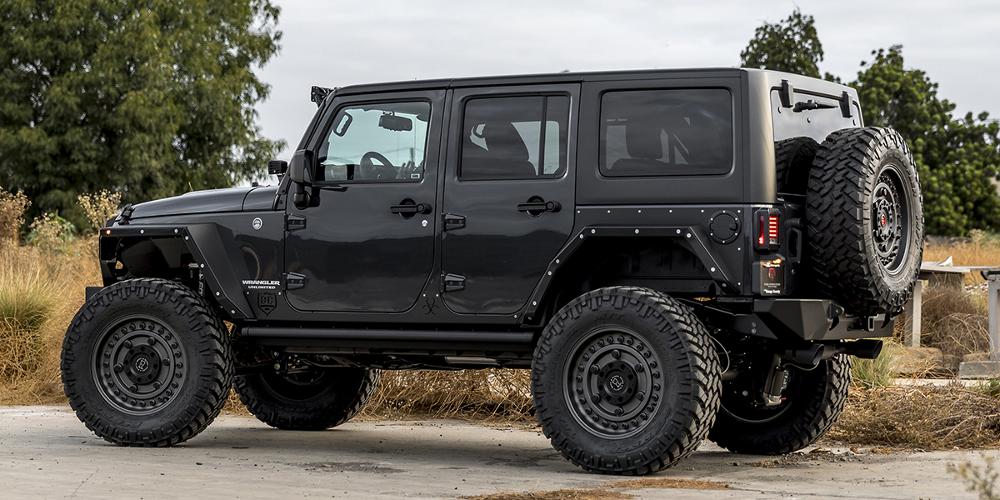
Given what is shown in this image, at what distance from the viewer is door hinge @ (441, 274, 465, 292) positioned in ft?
28.4

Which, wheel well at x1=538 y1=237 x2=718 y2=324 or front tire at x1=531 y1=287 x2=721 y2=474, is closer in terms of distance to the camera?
front tire at x1=531 y1=287 x2=721 y2=474

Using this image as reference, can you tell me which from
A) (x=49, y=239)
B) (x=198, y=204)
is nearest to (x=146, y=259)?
(x=198, y=204)

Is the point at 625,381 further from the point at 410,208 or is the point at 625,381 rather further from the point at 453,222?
the point at 410,208

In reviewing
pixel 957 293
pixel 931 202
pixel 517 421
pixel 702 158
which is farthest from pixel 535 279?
pixel 931 202

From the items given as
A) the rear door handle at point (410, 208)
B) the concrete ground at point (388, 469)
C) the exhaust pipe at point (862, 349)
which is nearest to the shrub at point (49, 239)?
the concrete ground at point (388, 469)

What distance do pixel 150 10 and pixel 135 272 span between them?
1320 inches

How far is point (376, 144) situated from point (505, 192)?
103 centimetres

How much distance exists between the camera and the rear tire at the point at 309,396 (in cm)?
1070

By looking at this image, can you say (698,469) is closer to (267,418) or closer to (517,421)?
(517,421)

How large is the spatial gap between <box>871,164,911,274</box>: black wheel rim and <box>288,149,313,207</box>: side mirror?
332 cm

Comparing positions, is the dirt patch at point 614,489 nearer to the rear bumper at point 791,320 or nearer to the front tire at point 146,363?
the rear bumper at point 791,320

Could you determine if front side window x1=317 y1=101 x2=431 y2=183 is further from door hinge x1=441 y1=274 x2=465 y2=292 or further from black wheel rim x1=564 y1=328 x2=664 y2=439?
black wheel rim x1=564 y1=328 x2=664 y2=439

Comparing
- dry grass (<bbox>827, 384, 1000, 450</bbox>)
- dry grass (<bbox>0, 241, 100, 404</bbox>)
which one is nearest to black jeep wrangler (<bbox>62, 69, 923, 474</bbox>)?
dry grass (<bbox>827, 384, 1000, 450</bbox>)

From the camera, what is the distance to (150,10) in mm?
42000
